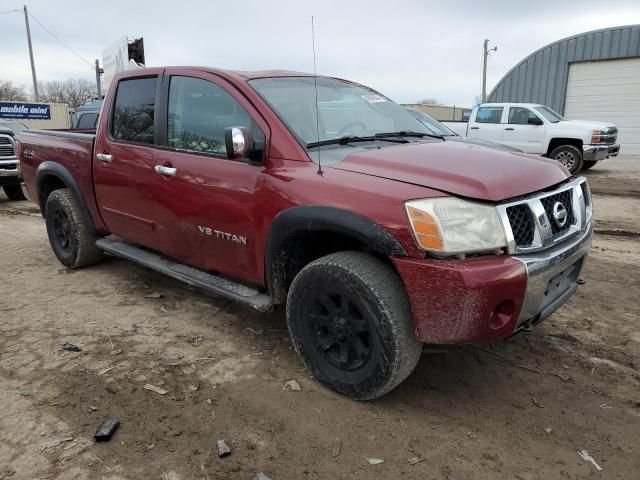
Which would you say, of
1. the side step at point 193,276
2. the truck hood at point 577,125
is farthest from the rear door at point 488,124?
the side step at point 193,276

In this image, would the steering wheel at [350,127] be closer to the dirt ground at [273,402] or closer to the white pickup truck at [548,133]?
the dirt ground at [273,402]

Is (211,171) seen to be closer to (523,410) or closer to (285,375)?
(285,375)

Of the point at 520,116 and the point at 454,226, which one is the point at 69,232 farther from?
the point at 520,116

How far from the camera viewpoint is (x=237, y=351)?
3396mm

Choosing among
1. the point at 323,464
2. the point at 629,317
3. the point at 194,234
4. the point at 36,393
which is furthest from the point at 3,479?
the point at 629,317

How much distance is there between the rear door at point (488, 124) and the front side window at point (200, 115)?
11341 mm

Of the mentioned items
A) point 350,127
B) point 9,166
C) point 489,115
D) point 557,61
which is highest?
point 557,61

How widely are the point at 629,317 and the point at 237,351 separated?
295 cm

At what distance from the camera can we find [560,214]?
2697mm

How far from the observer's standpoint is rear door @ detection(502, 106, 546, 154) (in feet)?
42.0

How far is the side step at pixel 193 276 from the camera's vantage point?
3174mm

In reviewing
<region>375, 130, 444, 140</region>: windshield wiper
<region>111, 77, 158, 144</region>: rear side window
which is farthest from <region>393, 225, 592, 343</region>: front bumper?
<region>111, 77, 158, 144</region>: rear side window

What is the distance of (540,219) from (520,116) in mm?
11860

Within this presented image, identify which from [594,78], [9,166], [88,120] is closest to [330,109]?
[9,166]
